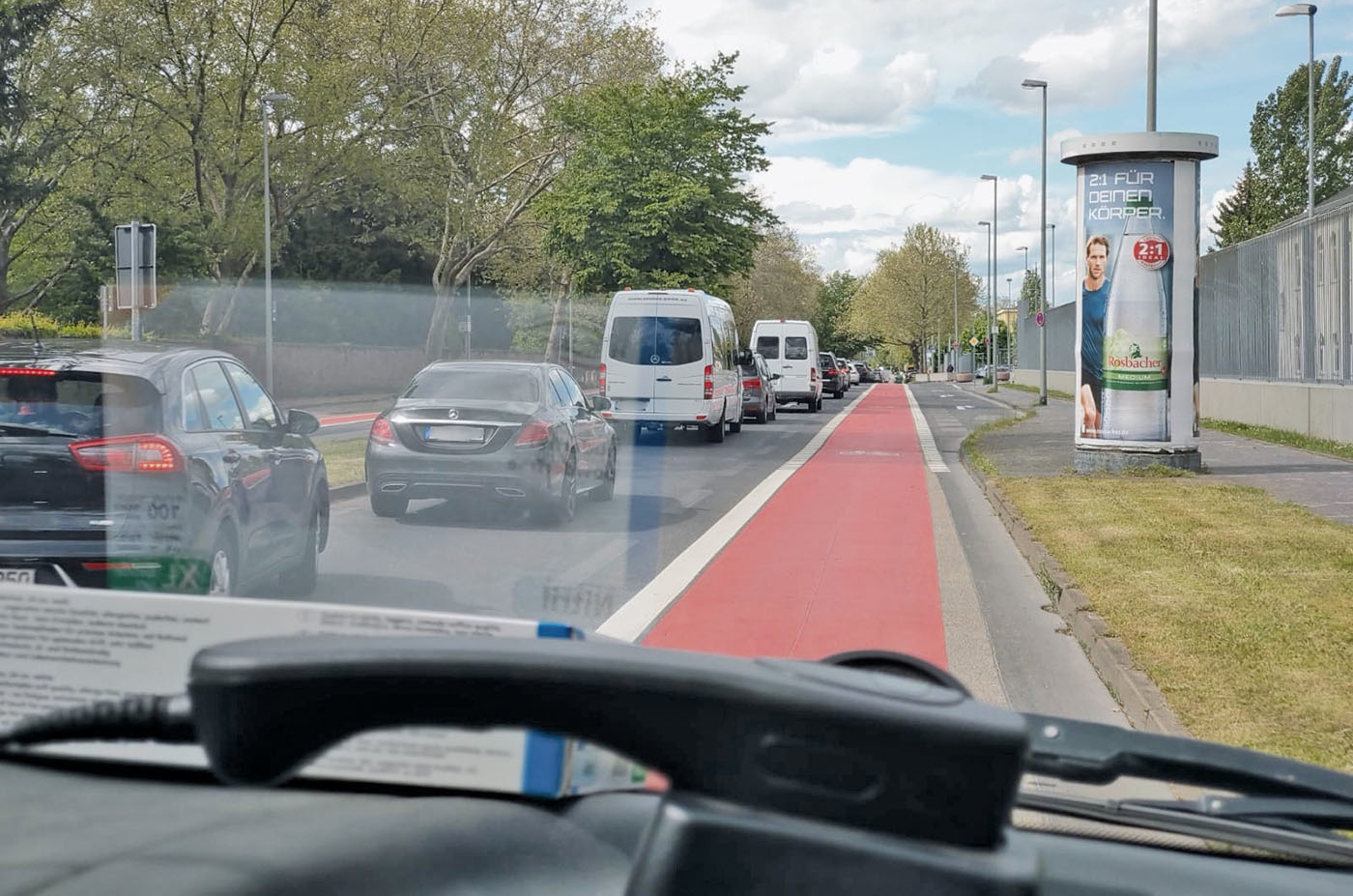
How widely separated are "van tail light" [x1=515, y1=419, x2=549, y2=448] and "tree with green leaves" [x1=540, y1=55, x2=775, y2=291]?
2465 centimetres

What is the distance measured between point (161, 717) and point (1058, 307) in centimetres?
5575

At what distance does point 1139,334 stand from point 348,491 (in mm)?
9286

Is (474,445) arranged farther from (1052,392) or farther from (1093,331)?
(1052,392)

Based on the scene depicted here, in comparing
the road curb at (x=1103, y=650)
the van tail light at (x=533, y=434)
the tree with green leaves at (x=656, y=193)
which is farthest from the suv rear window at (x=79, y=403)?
the tree with green leaves at (x=656, y=193)

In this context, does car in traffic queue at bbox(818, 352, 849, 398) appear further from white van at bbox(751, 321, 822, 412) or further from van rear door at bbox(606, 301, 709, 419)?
van rear door at bbox(606, 301, 709, 419)

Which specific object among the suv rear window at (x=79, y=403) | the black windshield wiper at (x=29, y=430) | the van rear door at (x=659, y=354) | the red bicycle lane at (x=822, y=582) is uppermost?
the van rear door at (x=659, y=354)

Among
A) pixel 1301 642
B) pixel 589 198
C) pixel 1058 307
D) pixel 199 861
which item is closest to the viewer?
pixel 199 861

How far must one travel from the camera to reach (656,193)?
124 ft

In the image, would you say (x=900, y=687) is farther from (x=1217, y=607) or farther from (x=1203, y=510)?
(x=1203, y=510)

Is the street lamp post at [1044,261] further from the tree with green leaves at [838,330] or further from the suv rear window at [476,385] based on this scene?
the tree with green leaves at [838,330]

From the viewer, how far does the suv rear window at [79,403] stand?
24.0 feet

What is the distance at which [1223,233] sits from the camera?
3418 inches

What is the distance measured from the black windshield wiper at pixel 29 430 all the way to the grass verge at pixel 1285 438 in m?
16.3

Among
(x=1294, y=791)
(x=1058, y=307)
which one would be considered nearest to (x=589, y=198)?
(x=1058, y=307)
